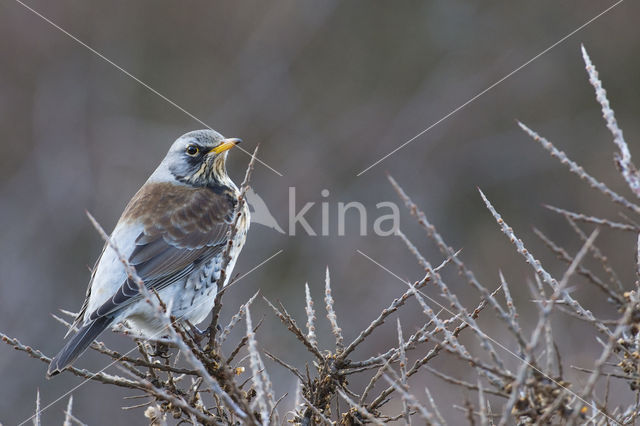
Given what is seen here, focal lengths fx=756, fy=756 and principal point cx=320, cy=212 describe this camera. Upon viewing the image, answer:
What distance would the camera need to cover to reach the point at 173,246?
5301 mm

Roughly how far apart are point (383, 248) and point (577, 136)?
4.41m

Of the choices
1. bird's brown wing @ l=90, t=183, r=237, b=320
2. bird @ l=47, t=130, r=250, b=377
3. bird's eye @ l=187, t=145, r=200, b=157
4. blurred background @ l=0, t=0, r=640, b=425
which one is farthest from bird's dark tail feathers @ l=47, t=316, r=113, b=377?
blurred background @ l=0, t=0, r=640, b=425

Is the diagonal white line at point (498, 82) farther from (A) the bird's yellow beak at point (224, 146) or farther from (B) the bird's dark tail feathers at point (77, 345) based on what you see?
(B) the bird's dark tail feathers at point (77, 345)

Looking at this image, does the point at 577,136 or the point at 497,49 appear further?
the point at 497,49

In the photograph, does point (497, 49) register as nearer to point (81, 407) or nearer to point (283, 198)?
point (283, 198)

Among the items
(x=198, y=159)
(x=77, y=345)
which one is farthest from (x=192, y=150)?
(x=77, y=345)

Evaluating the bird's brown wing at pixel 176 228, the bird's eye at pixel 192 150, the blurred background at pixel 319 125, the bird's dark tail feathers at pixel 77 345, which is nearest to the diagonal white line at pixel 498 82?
the blurred background at pixel 319 125

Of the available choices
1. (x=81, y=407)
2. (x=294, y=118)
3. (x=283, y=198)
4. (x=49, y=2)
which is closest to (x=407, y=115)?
(x=294, y=118)

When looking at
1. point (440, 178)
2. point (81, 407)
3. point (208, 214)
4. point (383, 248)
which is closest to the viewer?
point (208, 214)

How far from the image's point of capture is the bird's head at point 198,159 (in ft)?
19.5

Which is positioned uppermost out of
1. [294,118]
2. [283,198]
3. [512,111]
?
[512,111]

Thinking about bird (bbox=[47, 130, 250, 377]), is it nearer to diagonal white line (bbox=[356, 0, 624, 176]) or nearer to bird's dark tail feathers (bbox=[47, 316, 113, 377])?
bird's dark tail feathers (bbox=[47, 316, 113, 377])

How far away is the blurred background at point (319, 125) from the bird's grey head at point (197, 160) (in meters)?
5.65

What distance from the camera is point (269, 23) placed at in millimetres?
14703
